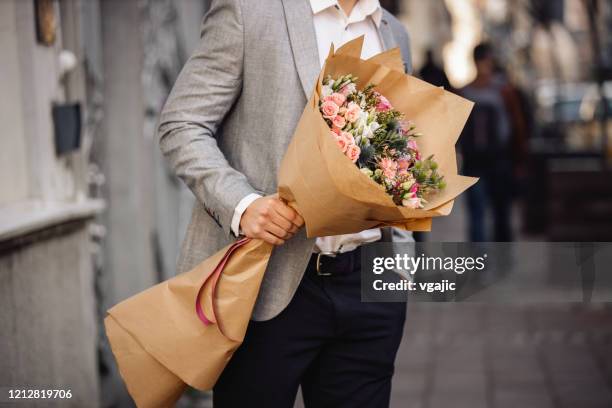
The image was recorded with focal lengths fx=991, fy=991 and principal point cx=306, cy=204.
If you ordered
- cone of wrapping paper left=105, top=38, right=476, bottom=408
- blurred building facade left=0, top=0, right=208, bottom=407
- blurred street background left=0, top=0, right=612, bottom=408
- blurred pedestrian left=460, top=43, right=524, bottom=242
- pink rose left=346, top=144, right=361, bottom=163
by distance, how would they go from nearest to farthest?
pink rose left=346, top=144, right=361, bottom=163 → cone of wrapping paper left=105, top=38, right=476, bottom=408 → blurred building facade left=0, top=0, right=208, bottom=407 → blurred street background left=0, top=0, right=612, bottom=408 → blurred pedestrian left=460, top=43, right=524, bottom=242

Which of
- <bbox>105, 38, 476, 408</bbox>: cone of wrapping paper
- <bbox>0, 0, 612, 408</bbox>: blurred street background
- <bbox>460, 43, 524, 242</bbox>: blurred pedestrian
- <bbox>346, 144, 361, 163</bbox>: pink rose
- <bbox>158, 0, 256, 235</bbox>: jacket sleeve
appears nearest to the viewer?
<bbox>346, 144, 361, 163</bbox>: pink rose

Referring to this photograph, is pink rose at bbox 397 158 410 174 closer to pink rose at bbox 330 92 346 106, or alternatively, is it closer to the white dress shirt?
pink rose at bbox 330 92 346 106

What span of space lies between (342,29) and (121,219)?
3.39 metres

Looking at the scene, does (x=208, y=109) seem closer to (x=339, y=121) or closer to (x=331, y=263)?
(x=339, y=121)

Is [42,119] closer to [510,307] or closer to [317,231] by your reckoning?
[317,231]

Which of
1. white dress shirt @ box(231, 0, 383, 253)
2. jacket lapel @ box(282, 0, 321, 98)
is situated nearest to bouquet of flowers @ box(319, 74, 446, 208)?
jacket lapel @ box(282, 0, 321, 98)

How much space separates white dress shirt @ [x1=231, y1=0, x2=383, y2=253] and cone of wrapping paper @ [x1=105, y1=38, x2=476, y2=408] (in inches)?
8.0

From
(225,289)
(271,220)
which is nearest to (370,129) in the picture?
(271,220)

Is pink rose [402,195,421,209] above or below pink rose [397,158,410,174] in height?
below

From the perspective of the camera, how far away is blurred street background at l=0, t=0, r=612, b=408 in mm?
4074

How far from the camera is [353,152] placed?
229 centimetres

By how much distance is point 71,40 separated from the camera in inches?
188

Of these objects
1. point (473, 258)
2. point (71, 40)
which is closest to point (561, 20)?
point (71, 40)

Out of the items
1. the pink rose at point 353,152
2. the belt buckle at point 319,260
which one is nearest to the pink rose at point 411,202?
the pink rose at point 353,152
